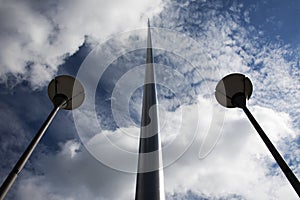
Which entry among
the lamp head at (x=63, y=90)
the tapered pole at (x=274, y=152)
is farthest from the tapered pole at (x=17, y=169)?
the tapered pole at (x=274, y=152)

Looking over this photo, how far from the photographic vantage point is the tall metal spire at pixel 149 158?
28.7 feet

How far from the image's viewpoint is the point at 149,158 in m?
10.2

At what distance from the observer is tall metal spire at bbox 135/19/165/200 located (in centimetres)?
875

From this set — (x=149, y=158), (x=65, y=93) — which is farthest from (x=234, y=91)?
(x=65, y=93)

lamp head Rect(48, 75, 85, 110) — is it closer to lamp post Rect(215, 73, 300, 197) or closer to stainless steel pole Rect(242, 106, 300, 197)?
lamp post Rect(215, 73, 300, 197)

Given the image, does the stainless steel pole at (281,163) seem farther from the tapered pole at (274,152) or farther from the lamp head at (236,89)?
the lamp head at (236,89)

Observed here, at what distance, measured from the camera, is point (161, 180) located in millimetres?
9344

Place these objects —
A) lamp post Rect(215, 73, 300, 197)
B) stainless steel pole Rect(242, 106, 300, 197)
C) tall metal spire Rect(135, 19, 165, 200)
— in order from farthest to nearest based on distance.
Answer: tall metal spire Rect(135, 19, 165, 200)
lamp post Rect(215, 73, 300, 197)
stainless steel pole Rect(242, 106, 300, 197)

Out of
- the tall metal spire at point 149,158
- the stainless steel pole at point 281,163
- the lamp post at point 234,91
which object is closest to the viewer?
the stainless steel pole at point 281,163

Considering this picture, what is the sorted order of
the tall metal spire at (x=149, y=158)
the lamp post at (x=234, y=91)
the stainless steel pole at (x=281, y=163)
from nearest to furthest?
the stainless steel pole at (x=281, y=163), the lamp post at (x=234, y=91), the tall metal spire at (x=149, y=158)

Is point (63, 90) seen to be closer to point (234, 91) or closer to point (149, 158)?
point (149, 158)

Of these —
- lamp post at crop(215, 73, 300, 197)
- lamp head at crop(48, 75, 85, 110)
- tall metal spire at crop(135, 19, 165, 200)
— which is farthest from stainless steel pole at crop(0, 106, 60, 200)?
lamp post at crop(215, 73, 300, 197)

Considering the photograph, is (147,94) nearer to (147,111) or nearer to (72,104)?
(147,111)

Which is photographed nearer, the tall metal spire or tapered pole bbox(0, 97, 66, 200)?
tapered pole bbox(0, 97, 66, 200)
